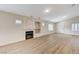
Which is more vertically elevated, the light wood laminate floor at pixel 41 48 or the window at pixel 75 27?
the window at pixel 75 27

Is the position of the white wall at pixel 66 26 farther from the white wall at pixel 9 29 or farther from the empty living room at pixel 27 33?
the white wall at pixel 9 29

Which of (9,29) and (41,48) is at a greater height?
(9,29)

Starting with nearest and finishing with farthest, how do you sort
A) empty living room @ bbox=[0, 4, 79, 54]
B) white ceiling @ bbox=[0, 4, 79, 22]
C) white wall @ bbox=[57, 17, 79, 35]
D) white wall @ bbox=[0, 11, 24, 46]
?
empty living room @ bbox=[0, 4, 79, 54] → white ceiling @ bbox=[0, 4, 79, 22] → white wall @ bbox=[0, 11, 24, 46] → white wall @ bbox=[57, 17, 79, 35]

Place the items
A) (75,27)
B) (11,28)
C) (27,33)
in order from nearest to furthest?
1. (11,28)
2. (27,33)
3. (75,27)

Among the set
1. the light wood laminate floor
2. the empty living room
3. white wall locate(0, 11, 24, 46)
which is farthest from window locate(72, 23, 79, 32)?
white wall locate(0, 11, 24, 46)

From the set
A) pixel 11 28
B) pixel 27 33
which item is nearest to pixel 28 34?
pixel 27 33

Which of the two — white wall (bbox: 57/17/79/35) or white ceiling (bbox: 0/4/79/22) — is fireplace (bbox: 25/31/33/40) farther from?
white wall (bbox: 57/17/79/35)

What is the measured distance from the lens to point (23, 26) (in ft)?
26.5

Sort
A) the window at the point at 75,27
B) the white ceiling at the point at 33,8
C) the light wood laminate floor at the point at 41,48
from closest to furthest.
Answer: the light wood laminate floor at the point at 41,48, the white ceiling at the point at 33,8, the window at the point at 75,27

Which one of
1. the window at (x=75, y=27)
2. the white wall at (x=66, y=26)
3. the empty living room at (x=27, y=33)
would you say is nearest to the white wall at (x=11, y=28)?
the empty living room at (x=27, y=33)

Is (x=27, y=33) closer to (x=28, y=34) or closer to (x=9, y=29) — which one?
(x=28, y=34)

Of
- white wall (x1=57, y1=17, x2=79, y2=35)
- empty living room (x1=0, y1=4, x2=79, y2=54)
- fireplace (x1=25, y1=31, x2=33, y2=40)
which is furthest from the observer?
white wall (x1=57, y1=17, x2=79, y2=35)

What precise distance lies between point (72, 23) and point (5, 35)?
1125 cm
